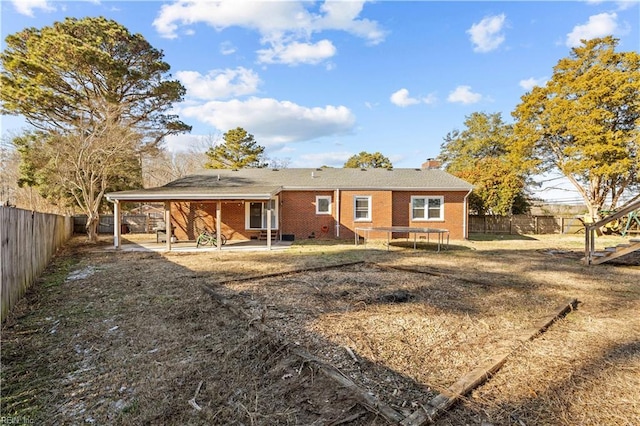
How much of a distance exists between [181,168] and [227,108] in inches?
438

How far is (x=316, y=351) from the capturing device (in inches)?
139

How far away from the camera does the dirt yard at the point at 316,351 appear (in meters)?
2.57

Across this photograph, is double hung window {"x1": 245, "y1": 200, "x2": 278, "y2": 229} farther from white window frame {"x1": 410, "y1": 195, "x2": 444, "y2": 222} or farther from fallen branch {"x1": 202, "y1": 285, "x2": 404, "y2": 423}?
fallen branch {"x1": 202, "y1": 285, "x2": 404, "y2": 423}

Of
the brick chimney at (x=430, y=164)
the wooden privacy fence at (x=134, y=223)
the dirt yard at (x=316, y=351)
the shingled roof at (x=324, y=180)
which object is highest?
the brick chimney at (x=430, y=164)

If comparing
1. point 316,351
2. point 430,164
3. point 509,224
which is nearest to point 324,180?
point 430,164

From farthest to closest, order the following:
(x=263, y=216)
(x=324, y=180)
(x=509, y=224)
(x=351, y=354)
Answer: (x=509, y=224) → (x=324, y=180) → (x=263, y=216) → (x=351, y=354)

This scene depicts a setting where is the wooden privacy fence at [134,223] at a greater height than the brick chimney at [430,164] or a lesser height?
lesser

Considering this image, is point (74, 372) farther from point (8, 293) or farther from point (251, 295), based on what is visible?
point (251, 295)

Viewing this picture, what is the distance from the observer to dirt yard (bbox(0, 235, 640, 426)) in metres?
2.57

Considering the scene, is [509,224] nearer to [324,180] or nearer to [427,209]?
[427,209]

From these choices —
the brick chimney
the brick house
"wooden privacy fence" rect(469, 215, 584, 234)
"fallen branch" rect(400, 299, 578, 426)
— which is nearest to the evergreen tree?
the brick house

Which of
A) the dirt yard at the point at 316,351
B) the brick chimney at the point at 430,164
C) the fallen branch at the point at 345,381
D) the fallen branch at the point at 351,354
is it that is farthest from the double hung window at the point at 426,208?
the fallen branch at the point at 351,354

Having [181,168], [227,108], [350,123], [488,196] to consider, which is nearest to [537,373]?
[488,196]

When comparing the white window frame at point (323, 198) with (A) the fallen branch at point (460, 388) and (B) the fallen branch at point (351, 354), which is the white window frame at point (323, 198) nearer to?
(A) the fallen branch at point (460, 388)
